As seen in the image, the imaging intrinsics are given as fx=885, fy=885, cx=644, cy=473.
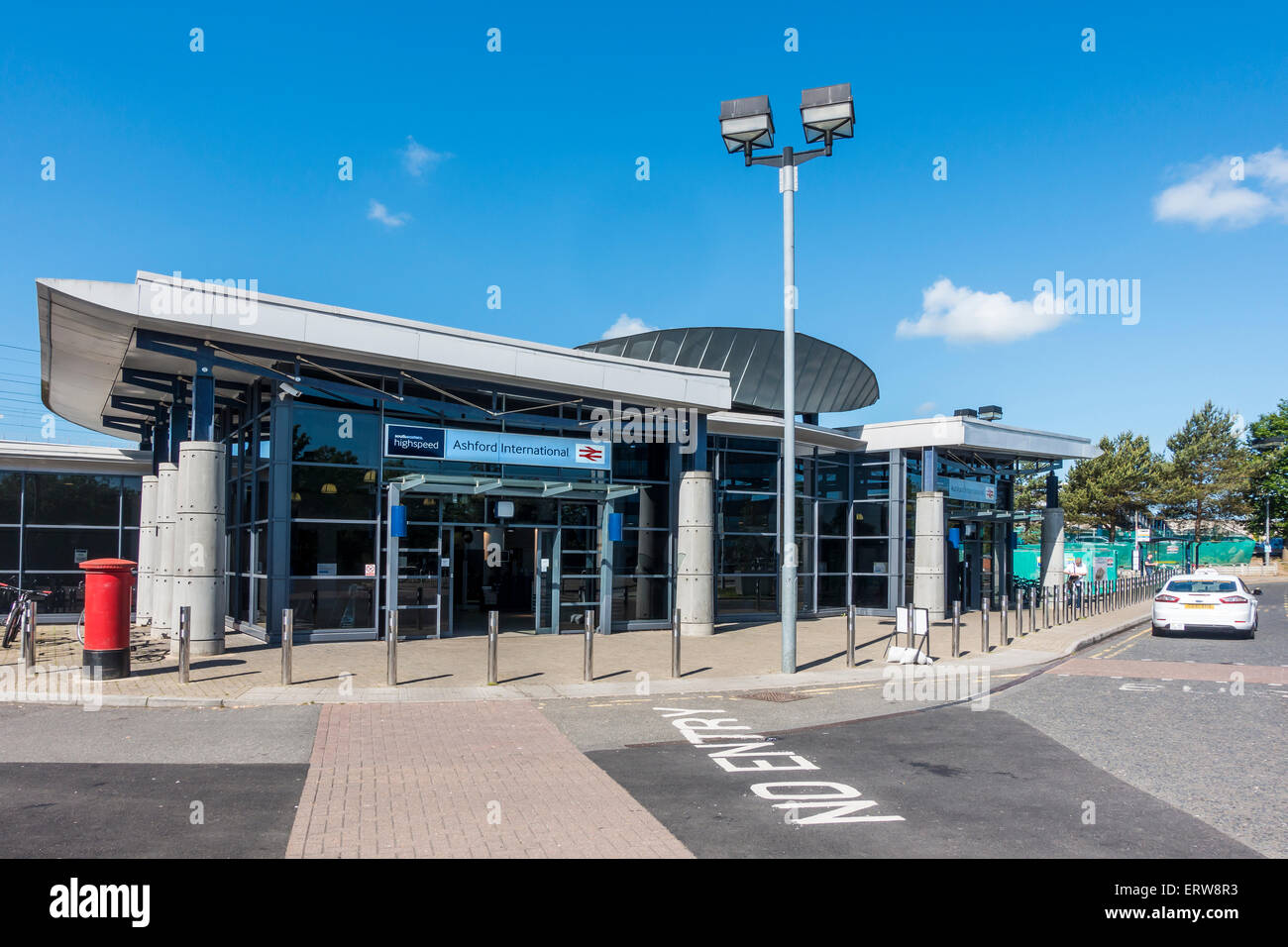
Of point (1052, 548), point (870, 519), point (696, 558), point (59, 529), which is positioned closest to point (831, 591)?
point (870, 519)

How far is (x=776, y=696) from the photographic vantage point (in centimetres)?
1195

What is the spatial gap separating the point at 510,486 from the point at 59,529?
12.2 m

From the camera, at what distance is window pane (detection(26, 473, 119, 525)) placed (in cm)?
2130

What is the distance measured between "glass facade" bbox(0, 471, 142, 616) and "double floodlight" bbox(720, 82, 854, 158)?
1818 centimetres

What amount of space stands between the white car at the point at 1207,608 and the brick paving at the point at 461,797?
1679 centimetres

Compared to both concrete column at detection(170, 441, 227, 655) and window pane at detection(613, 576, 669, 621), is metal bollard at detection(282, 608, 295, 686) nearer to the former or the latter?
concrete column at detection(170, 441, 227, 655)

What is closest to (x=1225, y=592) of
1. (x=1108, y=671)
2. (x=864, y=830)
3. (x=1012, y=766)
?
(x=1108, y=671)

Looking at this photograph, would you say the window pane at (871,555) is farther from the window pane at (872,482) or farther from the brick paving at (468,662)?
the brick paving at (468,662)

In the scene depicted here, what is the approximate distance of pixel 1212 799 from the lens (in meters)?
6.73

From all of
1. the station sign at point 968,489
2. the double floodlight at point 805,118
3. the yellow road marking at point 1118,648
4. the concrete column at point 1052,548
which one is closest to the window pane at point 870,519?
the station sign at point 968,489

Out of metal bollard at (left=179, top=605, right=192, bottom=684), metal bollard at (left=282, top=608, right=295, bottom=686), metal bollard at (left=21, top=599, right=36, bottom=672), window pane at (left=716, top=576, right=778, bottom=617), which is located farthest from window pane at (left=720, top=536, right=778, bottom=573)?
metal bollard at (left=21, top=599, right=36, bottom=672)

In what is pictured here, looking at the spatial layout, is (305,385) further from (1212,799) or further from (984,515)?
(984,515)

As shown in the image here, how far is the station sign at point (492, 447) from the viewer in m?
16.9
